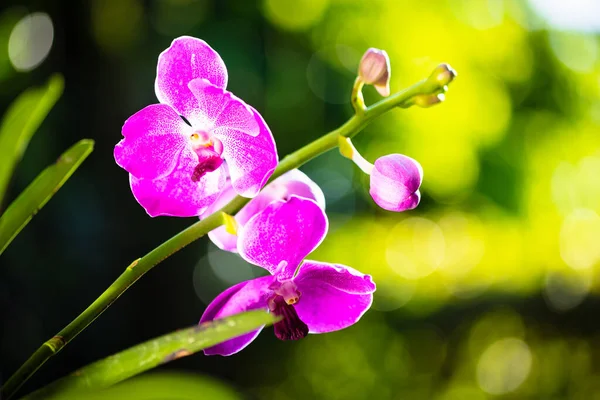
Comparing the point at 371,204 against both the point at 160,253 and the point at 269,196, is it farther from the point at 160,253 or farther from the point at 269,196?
the point at 160,253

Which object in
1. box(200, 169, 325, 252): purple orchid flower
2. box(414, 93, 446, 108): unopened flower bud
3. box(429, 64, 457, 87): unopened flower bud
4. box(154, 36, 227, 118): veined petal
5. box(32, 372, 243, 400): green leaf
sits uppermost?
box(154, 36, 227, 118): veined petal

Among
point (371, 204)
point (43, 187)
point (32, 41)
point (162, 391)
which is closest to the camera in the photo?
point (162, 391)

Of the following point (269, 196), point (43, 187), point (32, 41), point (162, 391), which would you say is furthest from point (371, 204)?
point (162, 391)

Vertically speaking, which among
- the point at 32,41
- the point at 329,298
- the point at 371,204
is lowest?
the point at 371,204

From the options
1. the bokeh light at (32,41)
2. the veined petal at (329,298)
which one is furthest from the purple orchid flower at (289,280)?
the bokeh light at (32,41)

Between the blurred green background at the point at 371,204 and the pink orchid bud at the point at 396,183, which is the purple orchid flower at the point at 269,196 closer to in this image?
the pink orchid bud at the point at 396,183

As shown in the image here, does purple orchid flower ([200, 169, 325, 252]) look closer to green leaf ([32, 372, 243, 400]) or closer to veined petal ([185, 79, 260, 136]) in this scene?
veined petal ([185, 79, 260, 136])

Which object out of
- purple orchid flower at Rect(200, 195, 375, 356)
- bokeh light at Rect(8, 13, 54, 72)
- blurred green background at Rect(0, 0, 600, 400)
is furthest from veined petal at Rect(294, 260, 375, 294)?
bokeh light at Rect(8, 13, 54, 72)
